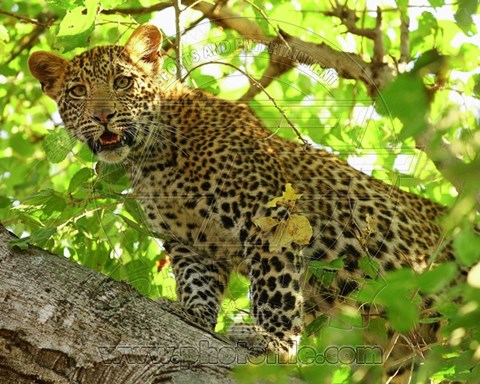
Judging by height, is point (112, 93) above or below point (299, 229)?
above

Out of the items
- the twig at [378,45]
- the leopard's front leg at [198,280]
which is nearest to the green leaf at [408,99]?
the leopard's front leg at [198,280]

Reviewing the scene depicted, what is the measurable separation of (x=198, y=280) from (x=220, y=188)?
642mm

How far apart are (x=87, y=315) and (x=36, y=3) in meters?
6.31

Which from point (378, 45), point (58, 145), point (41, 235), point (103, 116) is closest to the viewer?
point (41, 235)

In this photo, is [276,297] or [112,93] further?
[112,93]

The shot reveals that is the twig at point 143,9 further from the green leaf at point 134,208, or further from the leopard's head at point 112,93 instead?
the green leaf at point 134,208

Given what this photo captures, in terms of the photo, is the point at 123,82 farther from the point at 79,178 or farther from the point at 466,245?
the point at 466,245

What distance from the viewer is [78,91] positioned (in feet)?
20.5

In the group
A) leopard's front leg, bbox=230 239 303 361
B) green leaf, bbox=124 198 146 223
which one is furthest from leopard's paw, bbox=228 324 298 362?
green leaf, bbox=124 198 146 223

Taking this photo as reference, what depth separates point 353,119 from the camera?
642 centimetres

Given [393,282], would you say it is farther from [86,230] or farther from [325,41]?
[325,41]

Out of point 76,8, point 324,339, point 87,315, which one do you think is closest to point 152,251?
point 76,8

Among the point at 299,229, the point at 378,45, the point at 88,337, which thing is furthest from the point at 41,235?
the point at 378,45

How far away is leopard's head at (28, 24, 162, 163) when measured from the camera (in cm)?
595
